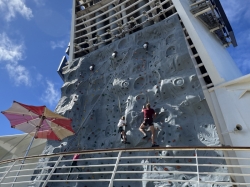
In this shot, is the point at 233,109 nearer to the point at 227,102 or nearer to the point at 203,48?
the point at 227,102

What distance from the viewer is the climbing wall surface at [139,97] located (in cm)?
702

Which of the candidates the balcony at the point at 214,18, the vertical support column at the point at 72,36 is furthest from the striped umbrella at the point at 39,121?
the balcony at the point at 214,18

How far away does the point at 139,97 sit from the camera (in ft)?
28.2

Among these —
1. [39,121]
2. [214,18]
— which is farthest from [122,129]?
[214,18]

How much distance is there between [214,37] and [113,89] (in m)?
6.17

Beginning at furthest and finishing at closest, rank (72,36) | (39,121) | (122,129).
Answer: (72,36) < (122,129) < (39,121)

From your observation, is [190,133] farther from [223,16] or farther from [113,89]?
[223,16]

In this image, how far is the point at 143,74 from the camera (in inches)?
362

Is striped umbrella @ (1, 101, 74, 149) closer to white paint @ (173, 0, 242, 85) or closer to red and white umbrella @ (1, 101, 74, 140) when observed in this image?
red and white umbrella @ (1, 101, 74, 140)

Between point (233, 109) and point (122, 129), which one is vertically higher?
point (233, 109)

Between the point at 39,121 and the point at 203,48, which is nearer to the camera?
the point at 39,121

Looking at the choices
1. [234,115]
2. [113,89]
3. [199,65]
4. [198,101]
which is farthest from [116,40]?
[234,115]

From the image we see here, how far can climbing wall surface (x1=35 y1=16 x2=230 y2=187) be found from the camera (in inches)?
276

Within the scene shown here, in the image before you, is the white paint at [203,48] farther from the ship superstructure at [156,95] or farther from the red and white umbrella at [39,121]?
the red and white umbrella at [39,121]
